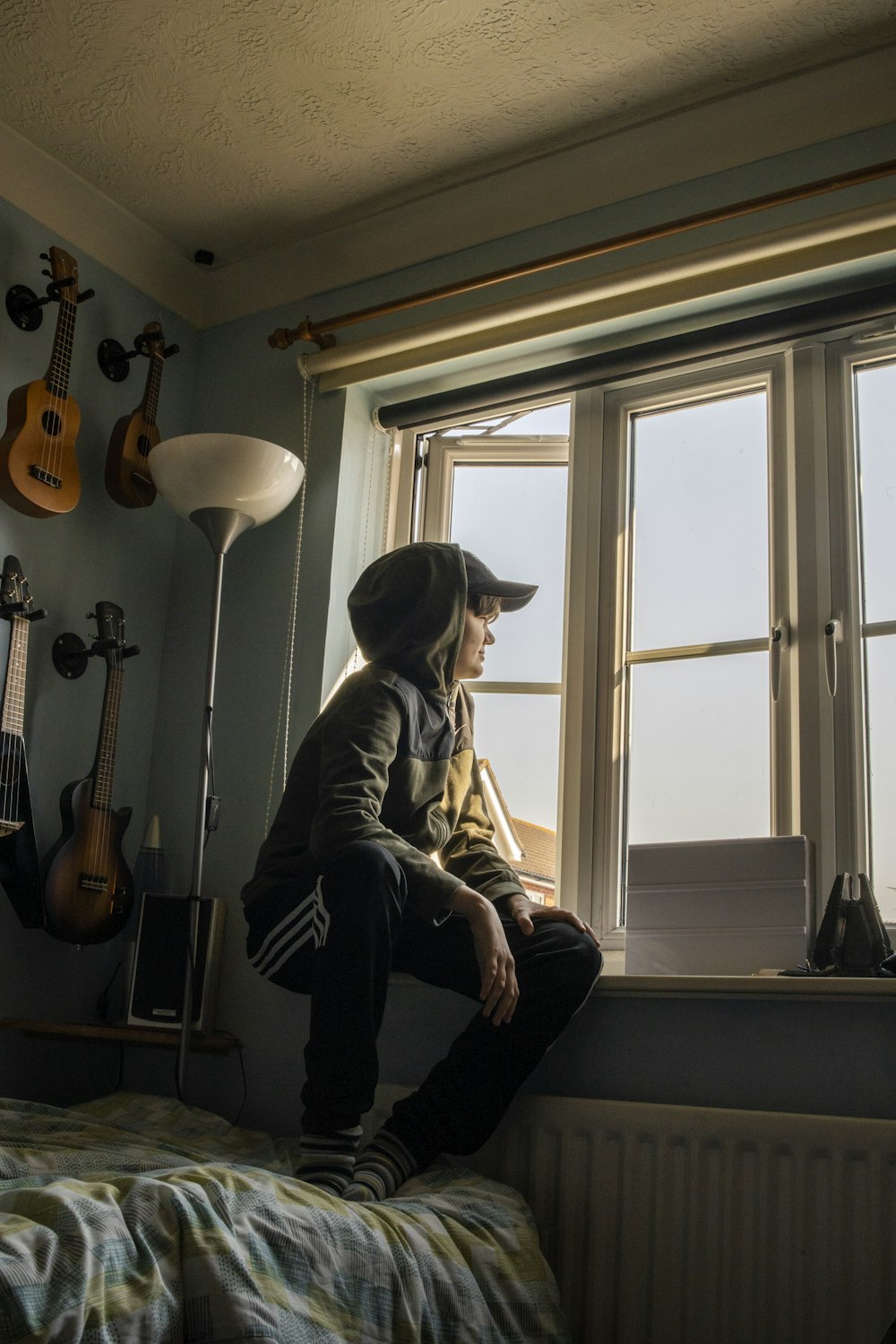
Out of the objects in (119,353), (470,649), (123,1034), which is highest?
(119,353)

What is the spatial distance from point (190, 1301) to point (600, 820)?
4.71 ft

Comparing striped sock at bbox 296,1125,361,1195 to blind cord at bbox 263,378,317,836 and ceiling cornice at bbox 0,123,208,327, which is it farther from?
ceiling cornice at bbox 0,123,208,327

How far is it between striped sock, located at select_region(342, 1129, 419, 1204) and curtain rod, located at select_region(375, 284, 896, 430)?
1615mm

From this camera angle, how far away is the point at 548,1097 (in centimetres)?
195

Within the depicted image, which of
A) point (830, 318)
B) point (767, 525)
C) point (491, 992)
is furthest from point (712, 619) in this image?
point (491, 992)

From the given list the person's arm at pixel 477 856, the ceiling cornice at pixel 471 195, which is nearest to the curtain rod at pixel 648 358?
the ceiling cornice at pixel 471 195

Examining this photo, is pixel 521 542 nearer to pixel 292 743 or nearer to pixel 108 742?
pixel 292 743

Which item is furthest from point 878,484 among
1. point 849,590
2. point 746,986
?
point 746,986

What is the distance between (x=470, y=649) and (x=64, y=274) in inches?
50.1

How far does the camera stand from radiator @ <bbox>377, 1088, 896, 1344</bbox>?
1.64 meters

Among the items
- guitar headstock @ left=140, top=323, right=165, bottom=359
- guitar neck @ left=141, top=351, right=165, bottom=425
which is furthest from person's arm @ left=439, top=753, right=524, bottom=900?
guitar headstock @ left=140, top=323, right=165, bottom=359

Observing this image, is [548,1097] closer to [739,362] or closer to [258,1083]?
[258,1083]

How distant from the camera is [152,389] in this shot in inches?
114

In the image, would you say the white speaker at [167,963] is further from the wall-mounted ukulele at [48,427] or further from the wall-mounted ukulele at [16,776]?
the wall-mounted ukulele at [48,427]
